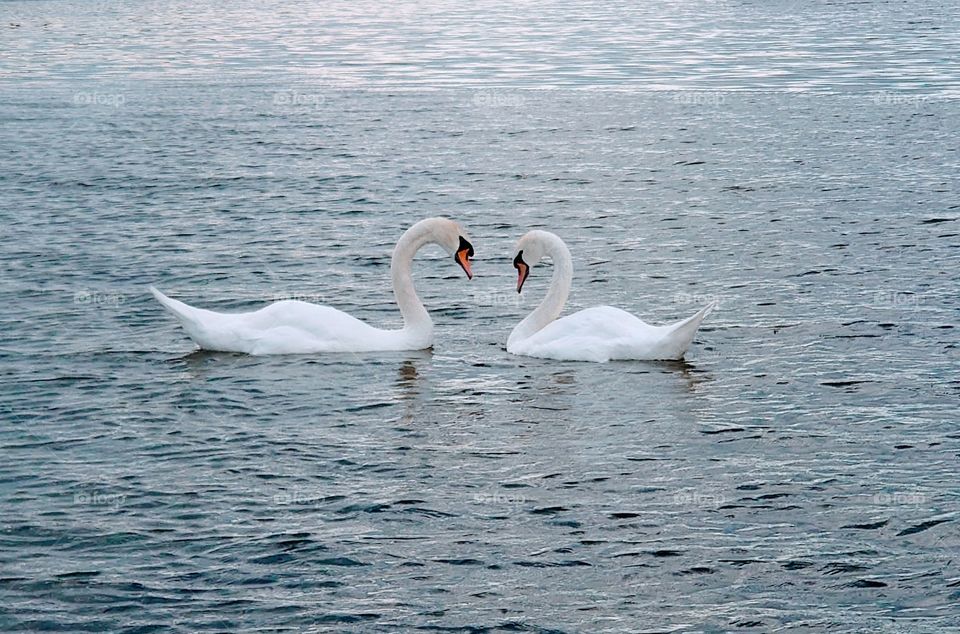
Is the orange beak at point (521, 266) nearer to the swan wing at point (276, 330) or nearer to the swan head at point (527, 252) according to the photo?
the swan head at point (527, 252)

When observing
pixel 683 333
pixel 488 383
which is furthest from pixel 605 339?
pixel 488 383

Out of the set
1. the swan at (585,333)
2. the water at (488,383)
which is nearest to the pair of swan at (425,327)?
the swan at (585,333)

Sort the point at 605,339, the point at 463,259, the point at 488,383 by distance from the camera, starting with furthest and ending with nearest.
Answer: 1. the point at 463,259
2. the point at 605,339
3. the point at 488,383

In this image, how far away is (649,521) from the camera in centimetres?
1112

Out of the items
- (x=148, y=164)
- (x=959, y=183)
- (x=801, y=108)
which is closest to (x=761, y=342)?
(x=959, y=183)

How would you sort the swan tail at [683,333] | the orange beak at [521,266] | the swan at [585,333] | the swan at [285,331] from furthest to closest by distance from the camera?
the orange beak at [521,266] < the swan at [285,331] < the swan at [585,333] < the swan tail at [683,333]

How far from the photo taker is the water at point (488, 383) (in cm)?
1013

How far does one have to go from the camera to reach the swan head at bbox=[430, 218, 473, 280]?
16.3 meters

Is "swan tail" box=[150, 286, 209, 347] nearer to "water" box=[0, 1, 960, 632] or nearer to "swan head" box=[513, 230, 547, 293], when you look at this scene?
"water" box=[0, 1, 960, 632]

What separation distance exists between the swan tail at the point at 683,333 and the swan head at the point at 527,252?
6.69 feet

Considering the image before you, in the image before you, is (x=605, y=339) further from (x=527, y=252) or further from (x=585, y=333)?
(x=527, y=252)

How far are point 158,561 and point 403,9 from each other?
74.7 m

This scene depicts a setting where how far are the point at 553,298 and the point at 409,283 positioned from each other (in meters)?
1.52

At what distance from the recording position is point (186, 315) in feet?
50.6
